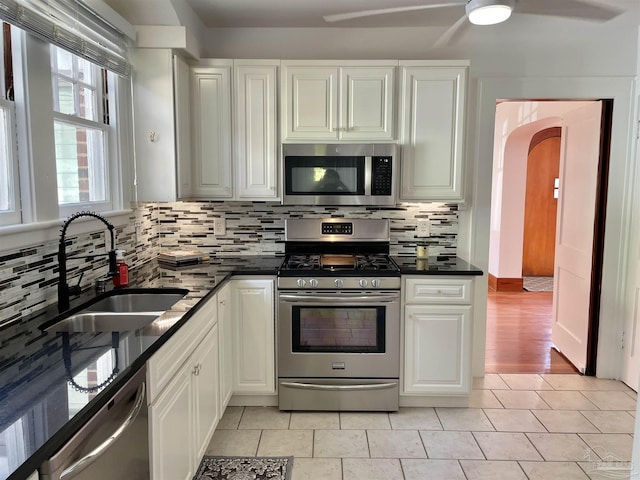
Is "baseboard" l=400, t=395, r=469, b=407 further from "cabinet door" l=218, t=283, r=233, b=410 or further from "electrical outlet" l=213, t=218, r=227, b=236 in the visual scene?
"electrical outlet" l=213, t=218, r=227, b=236

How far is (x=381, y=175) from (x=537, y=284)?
16.2ft

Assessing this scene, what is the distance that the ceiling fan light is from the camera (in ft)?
7.18

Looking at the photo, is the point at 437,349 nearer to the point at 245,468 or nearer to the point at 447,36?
the point at 245,468

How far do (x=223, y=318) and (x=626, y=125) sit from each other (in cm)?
309

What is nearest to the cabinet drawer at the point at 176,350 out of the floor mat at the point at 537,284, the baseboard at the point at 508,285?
the baseboard at the point at 508,285

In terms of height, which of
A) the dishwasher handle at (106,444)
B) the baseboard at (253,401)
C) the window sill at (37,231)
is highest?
the window sill at (37,231)

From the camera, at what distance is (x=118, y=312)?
88.4 inches

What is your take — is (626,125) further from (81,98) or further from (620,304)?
(81,98)

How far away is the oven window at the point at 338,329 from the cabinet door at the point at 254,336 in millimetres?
168

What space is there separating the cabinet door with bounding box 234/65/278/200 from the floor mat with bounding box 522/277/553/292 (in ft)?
16.0

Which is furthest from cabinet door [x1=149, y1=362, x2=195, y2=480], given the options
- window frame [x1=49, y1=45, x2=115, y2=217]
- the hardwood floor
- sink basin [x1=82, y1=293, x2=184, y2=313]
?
the hardwood floor

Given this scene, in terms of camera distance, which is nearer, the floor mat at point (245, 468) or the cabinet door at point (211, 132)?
the floor mat at point (245, 468)

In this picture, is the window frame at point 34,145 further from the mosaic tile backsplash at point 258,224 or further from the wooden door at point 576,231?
the wooden door at point 576,231

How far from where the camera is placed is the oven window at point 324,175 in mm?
3098
